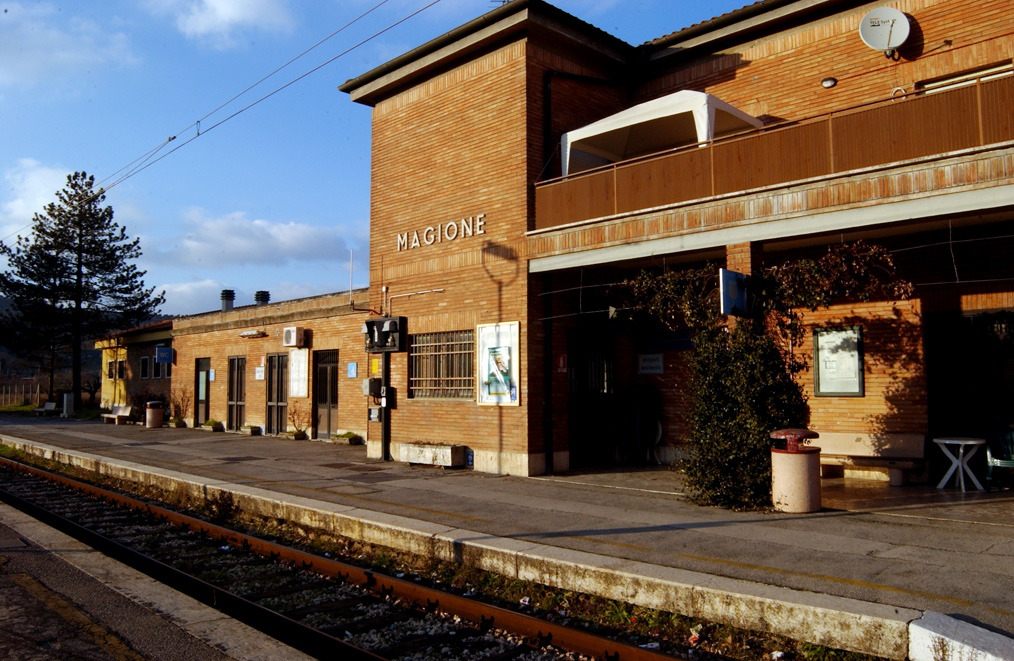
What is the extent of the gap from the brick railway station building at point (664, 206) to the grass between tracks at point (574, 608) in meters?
4.73

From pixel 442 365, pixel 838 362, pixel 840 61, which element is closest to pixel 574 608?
pixel 838 362

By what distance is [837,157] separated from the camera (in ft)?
33.7

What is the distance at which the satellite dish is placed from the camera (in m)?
11.8

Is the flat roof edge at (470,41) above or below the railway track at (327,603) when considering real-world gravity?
above

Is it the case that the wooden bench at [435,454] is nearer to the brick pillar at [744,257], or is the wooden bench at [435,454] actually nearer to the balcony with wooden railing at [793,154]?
the balcony with wooden railing at [793,154]

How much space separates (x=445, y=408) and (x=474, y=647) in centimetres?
952

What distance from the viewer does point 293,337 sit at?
22172mm

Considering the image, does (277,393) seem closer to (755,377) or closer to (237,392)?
(237,392)

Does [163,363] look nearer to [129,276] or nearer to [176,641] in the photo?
[129,276]

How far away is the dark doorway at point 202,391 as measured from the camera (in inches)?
1081

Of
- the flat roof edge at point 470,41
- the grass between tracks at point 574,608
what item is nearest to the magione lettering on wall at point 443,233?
the flat roof edge at point 470,41

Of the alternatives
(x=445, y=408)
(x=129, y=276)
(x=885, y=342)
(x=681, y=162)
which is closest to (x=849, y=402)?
(x=885, y=342)

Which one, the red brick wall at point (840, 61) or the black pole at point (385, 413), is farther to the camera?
the black pole at point (385, 413)

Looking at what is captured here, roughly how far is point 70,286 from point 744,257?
4074cm
